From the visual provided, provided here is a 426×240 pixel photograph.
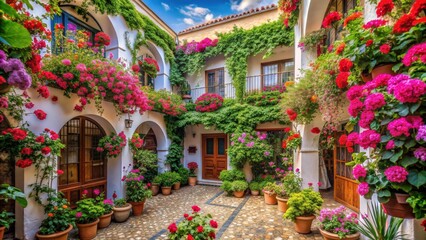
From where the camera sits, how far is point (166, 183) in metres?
8.73

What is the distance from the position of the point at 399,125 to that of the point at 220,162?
29.5 feet

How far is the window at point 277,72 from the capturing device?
30.7 ft

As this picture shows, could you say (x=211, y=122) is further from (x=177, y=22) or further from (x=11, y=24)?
(x=11, y=24)

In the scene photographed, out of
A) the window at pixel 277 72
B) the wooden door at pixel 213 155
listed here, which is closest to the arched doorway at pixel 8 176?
the wooden door at pixel 213 155

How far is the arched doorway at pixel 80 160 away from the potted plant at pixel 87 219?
1.12 metres

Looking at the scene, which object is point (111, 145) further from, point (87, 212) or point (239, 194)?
point (239, 194)

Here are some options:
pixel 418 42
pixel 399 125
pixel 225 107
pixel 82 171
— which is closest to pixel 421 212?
pixel 399 125

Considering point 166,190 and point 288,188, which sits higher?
point 288,188

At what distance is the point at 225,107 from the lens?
959 cm

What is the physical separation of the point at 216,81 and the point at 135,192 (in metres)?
6.77

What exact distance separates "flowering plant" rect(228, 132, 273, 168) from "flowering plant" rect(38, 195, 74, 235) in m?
5.69

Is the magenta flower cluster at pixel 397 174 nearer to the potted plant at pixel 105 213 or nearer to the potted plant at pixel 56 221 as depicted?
the potted plant at pixel 56 221

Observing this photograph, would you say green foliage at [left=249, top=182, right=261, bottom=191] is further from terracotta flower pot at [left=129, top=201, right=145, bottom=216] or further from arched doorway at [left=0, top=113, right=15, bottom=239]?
arched doorway at [left=0, top=113, right=15, bottom=239]

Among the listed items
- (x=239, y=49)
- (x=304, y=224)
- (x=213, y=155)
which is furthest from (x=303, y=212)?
(x=239, y=49)
